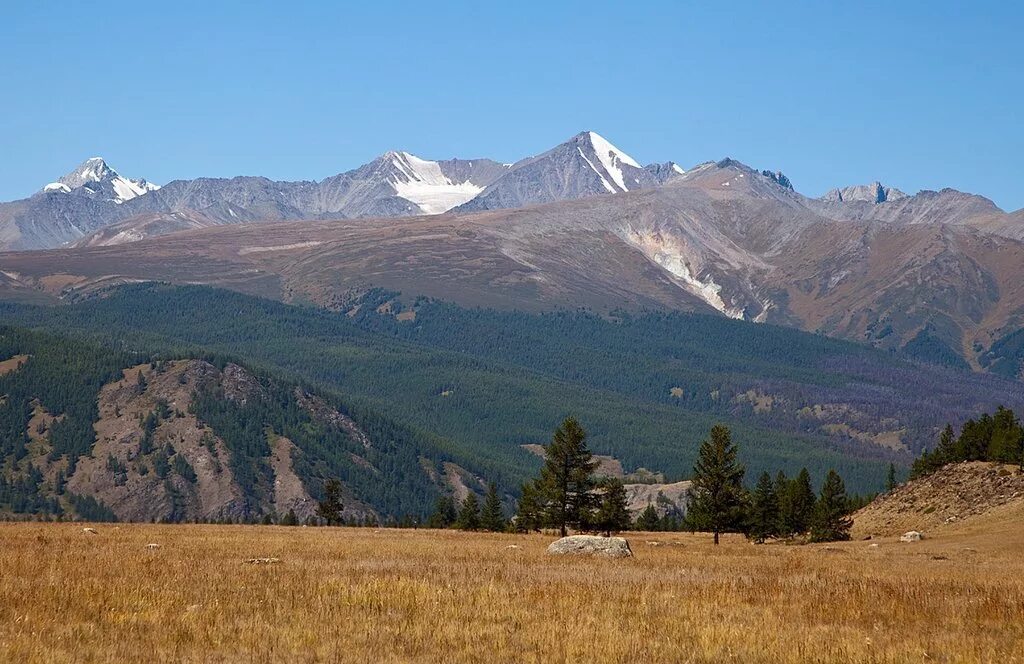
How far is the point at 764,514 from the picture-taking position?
114 meters

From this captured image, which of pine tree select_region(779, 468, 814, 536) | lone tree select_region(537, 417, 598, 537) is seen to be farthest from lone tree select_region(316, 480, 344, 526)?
pine tree select_region(779, 468, 814, 536)

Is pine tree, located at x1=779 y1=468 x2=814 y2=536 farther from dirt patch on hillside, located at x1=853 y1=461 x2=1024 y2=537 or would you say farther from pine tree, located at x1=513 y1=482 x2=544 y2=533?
pine tree, located at x1=513 y1=482 x2=544 y2=533

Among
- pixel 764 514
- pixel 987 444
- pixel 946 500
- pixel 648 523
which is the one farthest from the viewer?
pixel 648 523

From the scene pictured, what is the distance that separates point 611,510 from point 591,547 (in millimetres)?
48908

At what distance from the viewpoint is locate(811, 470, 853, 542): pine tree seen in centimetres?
8768

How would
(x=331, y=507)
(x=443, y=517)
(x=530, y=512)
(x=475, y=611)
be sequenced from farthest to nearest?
(x=443, y=517), (x=331, y=507), (x=530, y=512), (x=475, y=611)

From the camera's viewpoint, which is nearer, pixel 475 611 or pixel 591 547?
pixel 475 611

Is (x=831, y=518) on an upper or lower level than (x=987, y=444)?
lower

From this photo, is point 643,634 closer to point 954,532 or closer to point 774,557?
point 774,557

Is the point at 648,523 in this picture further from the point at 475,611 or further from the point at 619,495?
the point at 475,611

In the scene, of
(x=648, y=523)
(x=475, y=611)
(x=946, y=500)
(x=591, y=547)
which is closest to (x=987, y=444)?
(x=946, y=500)

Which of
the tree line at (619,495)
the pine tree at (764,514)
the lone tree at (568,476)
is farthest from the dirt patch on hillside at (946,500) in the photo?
the lone tree at (568,476)

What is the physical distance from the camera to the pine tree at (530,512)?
92.0 metres

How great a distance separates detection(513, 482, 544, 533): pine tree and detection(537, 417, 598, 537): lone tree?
378 cm
